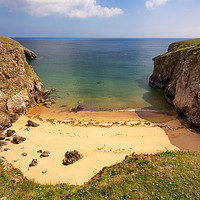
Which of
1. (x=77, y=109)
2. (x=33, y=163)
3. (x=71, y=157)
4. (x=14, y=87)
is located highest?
(x=14, y=87)

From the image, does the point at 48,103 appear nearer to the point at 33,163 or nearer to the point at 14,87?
the point at 14,87

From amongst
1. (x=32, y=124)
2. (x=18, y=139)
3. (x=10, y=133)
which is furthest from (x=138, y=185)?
(x=32, y=124)

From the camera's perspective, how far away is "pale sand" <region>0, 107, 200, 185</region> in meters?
16.8

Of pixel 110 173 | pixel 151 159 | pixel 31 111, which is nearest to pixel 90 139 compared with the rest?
pixel 110 173

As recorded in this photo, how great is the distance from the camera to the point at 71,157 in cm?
1827

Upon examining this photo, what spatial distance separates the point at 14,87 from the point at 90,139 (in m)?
21.9

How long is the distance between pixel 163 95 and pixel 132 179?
37.0m

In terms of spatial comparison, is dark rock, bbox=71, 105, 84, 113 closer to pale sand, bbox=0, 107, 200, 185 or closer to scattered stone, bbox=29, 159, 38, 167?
pale sand, bbox=0, 107, 200, 185

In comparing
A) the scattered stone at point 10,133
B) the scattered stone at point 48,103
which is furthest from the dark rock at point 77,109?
the scattered stone at point 10,133

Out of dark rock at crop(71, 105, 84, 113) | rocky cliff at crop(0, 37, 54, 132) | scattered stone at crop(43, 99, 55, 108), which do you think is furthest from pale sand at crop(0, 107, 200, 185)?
scattered stone at crop(43, 99, 55, 108)

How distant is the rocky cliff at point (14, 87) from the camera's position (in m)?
26.9

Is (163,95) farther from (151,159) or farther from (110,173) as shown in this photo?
(110,173)

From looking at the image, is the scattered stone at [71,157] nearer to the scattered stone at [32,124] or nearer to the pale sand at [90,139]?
the pale sand at [90,139]

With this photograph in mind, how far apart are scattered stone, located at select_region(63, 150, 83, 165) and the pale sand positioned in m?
0.57
